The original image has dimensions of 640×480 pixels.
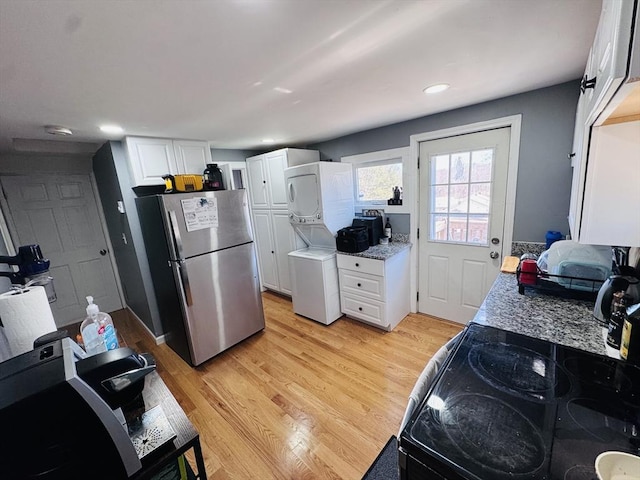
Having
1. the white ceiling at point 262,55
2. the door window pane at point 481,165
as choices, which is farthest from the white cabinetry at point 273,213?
the door window pane at point 481,165

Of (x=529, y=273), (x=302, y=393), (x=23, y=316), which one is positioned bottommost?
(x=302, y=393)

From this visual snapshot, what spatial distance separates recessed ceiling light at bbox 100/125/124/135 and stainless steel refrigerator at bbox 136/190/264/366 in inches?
23.1

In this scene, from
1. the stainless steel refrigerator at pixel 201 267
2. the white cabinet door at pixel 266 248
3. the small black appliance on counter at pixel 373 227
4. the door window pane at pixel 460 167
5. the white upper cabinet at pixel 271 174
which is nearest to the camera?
the stainless steel refrigerator at pixel 201 267

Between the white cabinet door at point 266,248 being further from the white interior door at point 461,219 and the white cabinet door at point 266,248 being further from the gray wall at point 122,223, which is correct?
the white interior door at point 461,219

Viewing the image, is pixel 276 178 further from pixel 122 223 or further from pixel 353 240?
pixel 122 223

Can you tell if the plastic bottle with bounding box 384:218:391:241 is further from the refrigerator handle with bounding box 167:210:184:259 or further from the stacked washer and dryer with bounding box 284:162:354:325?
the refrigerator handle with bounding box 167:210:184:259

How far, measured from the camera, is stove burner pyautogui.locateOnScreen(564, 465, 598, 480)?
56cm

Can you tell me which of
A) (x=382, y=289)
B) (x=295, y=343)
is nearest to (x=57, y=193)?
(x=295, y=343)

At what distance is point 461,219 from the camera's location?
2.50 m

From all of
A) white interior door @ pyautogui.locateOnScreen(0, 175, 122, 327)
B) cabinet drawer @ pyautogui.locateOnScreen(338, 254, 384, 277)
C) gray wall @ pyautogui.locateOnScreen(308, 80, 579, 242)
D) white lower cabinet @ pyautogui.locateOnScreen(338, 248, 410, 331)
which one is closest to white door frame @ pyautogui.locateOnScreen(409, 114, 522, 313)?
gray wall @ pyautogui.locateOnScreen(308, 80, 579, 242)

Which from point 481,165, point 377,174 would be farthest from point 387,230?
point 481,165

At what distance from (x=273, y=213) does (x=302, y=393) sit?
2.23 m

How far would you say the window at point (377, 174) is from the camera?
2812 mm

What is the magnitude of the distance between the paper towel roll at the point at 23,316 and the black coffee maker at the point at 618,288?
226 cm
